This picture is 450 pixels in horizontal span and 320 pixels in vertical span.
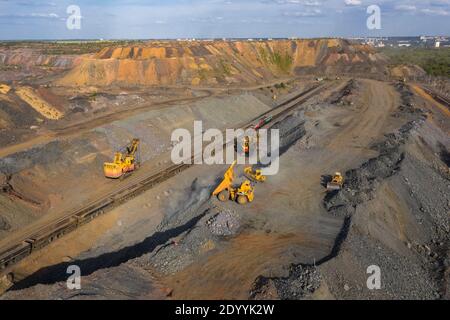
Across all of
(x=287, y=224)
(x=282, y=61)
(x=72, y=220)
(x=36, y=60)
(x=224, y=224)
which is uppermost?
(x=36, y=60)

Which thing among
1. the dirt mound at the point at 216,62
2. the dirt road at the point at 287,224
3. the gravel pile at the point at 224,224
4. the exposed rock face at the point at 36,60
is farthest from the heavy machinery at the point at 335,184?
the exposed rock face at the point at 36,60

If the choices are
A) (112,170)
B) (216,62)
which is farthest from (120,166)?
(216,62)

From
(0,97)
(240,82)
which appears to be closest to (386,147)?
(0,97)

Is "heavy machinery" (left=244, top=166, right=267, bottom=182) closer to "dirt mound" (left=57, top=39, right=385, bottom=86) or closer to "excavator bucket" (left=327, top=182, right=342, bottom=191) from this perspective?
"excavator bucket" (left=327, top=182, right=342, bottom=191)

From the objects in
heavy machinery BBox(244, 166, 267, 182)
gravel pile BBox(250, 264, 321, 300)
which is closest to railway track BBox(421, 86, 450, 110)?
heavy machinery BBox(244, 166, 267, 182)

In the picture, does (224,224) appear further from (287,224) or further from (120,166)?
(120,166)

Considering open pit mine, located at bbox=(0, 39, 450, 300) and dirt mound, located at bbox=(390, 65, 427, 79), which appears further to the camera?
dirt mound, located at bbox=(390, 65, 427, 79)

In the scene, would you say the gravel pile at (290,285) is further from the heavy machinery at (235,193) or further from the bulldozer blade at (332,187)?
the bulldozer blade at (332,187)
